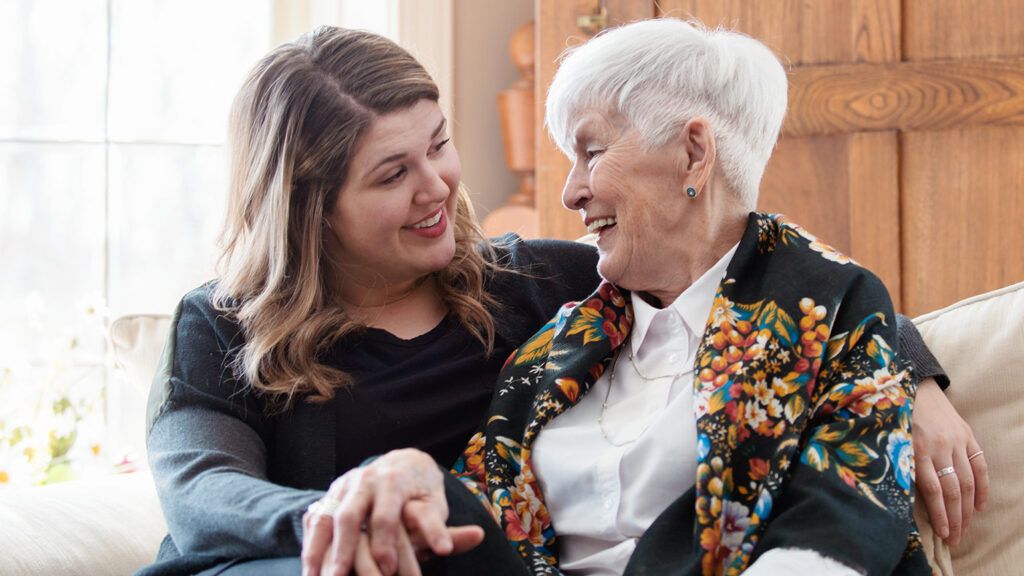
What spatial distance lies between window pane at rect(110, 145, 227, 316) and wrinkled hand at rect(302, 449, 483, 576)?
6.41ft

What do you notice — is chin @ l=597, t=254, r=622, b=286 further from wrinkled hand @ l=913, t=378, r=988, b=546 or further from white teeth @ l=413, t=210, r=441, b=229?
wrinkled hand @ l=913, t=378, r=988, b=546

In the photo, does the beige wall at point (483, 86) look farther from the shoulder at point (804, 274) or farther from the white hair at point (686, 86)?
the shoulder at point (804, 274)

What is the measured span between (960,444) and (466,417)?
656 mm

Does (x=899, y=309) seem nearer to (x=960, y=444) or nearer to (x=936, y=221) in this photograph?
(x=936, y=221)

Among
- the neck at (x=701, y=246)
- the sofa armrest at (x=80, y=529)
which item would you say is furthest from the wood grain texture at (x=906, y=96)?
the sofa armrest at (x=80, y=529)

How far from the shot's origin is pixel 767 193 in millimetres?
2629

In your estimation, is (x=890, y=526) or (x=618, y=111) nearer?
(x=890, y=526)

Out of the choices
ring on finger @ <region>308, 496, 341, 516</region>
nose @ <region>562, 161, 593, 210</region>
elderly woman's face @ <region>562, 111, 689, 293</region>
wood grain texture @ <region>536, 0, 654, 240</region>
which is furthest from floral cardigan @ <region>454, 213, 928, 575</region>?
wood grain texture @ <region>536, 0, 654, 240</region>

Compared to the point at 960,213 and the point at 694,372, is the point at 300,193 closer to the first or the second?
the point at 694,372

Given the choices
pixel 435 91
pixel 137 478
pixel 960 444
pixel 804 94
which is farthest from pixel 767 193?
pixel 137 478

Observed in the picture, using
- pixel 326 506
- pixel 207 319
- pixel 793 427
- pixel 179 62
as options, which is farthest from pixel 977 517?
pixel 179 62

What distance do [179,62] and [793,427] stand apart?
218 centimetres

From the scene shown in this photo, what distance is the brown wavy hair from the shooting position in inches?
65.9

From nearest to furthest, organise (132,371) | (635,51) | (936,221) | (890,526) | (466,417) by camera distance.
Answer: (890,526) < (635,51) < (466,417) < (132,371) < (936,221)
